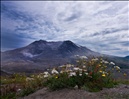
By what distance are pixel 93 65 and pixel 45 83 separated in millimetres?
2211

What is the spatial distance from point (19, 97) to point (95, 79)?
3.31m

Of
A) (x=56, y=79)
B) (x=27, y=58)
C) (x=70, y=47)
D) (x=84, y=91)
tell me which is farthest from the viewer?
(x=70, y=47)

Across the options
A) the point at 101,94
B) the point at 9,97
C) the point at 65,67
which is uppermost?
the point at 65,67

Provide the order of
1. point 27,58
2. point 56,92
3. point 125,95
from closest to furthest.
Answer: point 125,95, point 56,92, point 27,58

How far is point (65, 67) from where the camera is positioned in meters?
8.79

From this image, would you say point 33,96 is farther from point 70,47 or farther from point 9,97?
point 70,47

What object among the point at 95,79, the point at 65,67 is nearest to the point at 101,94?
the point at 95,79

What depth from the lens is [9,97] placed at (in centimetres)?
939

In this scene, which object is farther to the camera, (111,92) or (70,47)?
(70,47)

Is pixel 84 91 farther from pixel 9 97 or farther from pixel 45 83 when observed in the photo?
pixel 9 97

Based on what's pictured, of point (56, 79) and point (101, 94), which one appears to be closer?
point (101, 94)

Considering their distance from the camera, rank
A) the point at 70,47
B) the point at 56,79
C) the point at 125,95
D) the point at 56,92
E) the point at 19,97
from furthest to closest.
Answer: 1. the point at 70,47
2. the point at 19,97
3. the point at 56,79
4. the point at 56,92
5. the point at 125,95

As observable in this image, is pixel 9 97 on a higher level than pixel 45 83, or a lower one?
lower

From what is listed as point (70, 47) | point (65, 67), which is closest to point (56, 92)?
point (65, 67)
